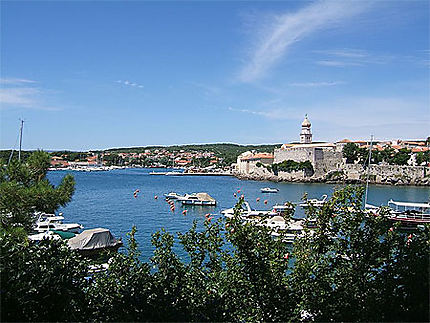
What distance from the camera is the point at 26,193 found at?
6.96m

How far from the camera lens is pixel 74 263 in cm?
479

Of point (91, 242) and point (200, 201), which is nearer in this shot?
point (91, 242)

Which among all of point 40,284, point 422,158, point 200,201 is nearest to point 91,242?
point 40,284

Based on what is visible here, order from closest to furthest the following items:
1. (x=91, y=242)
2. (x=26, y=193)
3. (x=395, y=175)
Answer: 1. (x=26, y=193)
2. (x=91, y=242)
3. (x=395, y=175)

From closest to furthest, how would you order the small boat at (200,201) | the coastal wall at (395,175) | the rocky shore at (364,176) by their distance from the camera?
the small boat at (200,201), the coastal wall at (395,175), the rocky shore at (364,176)

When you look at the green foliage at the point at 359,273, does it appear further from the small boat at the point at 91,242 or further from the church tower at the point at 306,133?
the church tower at the point at 306,133

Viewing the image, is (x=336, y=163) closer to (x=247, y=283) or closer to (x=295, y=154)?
(x=295, y=154)

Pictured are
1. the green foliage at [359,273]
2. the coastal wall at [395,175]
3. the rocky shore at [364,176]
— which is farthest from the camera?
the rocky shore at [364,176]

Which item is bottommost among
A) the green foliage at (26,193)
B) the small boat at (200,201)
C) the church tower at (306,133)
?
the small boat at (200,201)

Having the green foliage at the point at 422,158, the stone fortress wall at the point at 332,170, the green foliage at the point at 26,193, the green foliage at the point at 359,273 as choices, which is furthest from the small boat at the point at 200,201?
the green foliage at the point at 422,158

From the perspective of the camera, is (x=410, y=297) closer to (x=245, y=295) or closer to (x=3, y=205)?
(x=245, y=295)

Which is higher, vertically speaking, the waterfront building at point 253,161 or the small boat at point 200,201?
the waterfront building at point 253,161

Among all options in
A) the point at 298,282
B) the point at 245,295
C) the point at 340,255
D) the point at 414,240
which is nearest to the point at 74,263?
the point at 245,295

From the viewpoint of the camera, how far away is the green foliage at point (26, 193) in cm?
691
